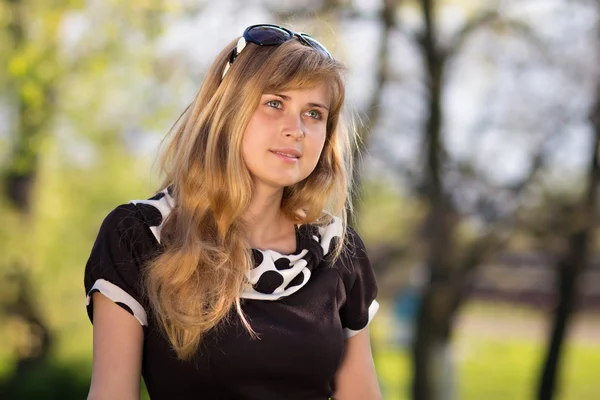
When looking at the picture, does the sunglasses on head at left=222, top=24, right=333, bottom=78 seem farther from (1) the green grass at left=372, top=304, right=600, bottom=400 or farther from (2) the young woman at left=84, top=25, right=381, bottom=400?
(1) the green grass at left=372, top=304, right=600, bottom=400

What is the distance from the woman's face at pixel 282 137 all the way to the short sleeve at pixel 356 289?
330 mm

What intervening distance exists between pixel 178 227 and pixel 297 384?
1.73 feet

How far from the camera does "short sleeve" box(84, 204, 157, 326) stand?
2361 mm

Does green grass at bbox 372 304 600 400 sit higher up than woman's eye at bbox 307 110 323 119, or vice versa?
woman's eye at bbox 307 110 323 119

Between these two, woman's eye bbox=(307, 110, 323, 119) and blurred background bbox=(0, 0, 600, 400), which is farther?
blurred background bbox=(0, 0, 600, 400)

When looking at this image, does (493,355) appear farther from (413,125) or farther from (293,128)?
(293,128)

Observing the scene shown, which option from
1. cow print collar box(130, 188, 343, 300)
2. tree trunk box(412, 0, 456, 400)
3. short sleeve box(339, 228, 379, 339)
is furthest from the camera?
tree trunk box(412, 0, 456, 400)

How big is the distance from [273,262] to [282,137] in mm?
346

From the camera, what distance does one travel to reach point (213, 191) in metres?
2.53

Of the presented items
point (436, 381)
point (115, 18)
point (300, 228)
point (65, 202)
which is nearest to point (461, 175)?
point (436, 381)

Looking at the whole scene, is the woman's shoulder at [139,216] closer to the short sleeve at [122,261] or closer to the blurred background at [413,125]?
the short sleeve at [122,261]

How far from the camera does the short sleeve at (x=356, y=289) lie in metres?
2.75

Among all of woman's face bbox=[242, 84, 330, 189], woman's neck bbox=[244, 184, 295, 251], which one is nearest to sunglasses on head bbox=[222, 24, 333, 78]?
woman's face bbox=[242, 84, 330, 189]

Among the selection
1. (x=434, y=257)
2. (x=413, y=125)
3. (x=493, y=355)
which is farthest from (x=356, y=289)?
(x=493, y=355)
